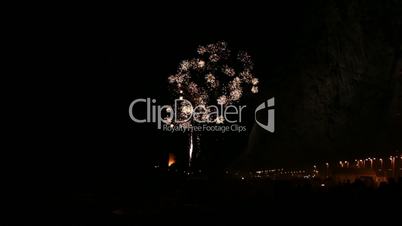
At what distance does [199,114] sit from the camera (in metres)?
30.2

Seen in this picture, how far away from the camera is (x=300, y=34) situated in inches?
1272

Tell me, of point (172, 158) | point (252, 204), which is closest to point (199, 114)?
point (172, 158)

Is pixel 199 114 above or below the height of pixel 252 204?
above

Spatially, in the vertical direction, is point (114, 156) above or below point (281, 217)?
above

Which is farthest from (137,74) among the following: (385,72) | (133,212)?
(133,212)

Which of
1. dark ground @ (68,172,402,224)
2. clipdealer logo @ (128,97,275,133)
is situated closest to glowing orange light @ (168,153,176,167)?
clipdealer logo @ (128,97,275,133)

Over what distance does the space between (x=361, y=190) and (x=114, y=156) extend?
27.9 m

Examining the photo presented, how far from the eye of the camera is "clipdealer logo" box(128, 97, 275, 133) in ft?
99.6

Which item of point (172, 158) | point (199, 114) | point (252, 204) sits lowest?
point (252, 204)

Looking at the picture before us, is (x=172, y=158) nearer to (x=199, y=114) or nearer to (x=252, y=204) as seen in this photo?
(x=199, y=114)

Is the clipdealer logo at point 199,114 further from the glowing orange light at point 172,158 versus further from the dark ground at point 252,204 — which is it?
the dark ground at point 252,204

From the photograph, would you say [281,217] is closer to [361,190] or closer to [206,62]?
[361,190]

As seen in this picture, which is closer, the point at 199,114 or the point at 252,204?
the point at 252,204

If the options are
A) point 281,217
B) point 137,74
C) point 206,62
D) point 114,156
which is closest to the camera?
point 281,217
